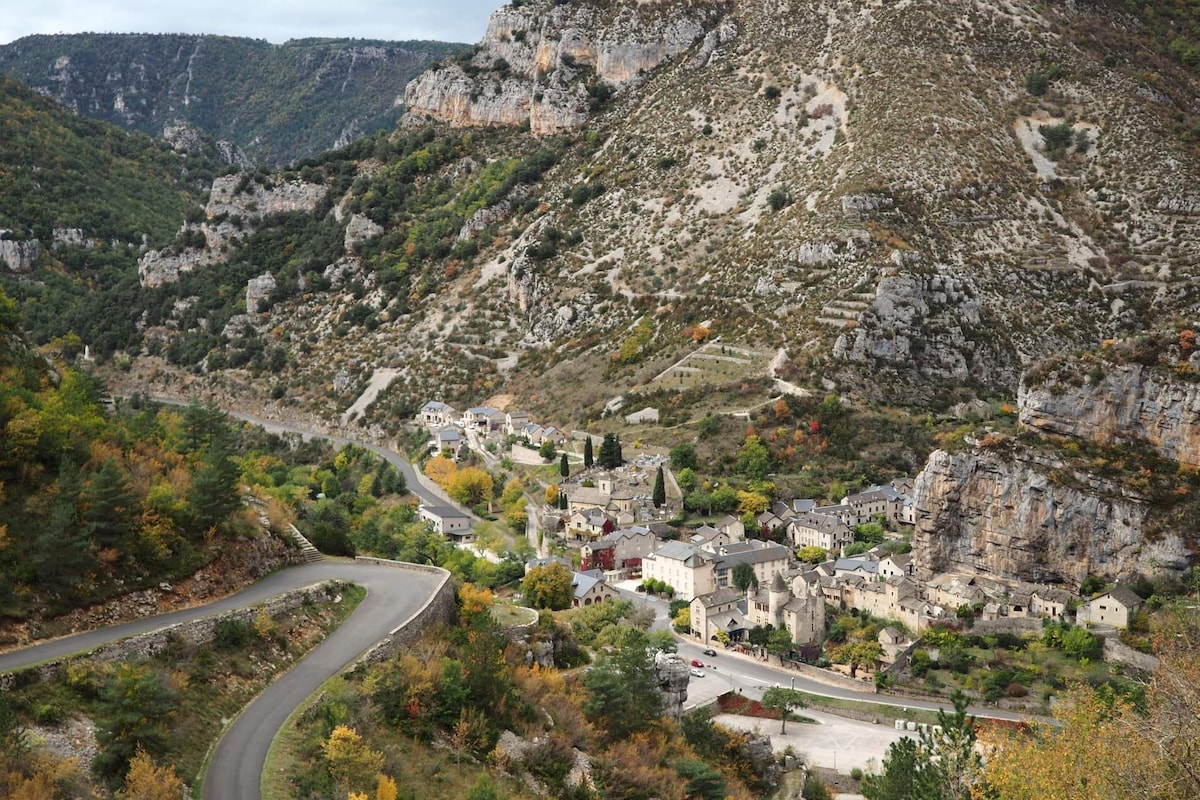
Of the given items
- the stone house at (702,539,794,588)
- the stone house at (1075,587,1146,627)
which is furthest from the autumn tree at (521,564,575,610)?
the stone house at (1075,587,1146,627)

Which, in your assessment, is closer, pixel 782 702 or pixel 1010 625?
pixel 782 702

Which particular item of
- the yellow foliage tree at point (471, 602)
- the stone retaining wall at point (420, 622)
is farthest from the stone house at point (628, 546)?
the yellow foliage tree at point (471, 602)

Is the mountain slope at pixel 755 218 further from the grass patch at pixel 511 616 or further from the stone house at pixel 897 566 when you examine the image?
the grass patch at pixel 511 616

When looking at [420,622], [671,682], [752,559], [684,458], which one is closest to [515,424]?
[684,458]

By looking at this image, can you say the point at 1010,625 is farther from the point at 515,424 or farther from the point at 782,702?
the point at 515,424

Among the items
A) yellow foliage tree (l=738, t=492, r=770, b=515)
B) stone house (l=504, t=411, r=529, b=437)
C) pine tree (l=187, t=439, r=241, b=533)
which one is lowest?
yellow foliage tree (l=738, t=492, r=770, b=515)

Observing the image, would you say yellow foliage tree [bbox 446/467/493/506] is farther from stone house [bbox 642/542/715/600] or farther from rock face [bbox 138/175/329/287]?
rock face [bbox 138/175/329/287]

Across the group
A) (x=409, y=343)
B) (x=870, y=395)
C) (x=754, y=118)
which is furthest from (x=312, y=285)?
(x=870, y=395)
